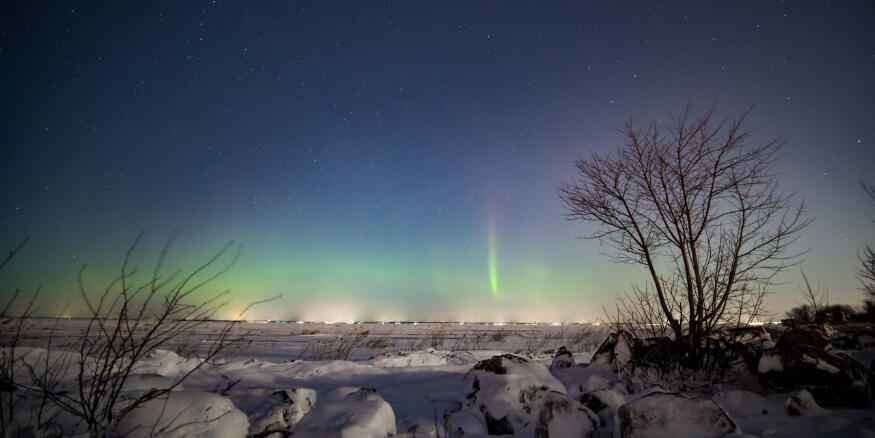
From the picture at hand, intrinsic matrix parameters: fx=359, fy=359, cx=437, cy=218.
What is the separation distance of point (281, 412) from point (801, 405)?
3655 mm

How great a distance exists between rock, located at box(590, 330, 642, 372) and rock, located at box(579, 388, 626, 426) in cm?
155

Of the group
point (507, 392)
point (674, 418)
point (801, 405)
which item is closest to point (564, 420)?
point (674, 418)

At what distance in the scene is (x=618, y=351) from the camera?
4227mm

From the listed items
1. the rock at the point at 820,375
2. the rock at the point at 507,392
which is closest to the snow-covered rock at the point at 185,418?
the rock at the point at 507,392

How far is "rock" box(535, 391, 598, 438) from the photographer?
7.18ft

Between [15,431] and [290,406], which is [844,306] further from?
[15,431]

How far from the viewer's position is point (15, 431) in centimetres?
204

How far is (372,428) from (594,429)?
53.6 inches

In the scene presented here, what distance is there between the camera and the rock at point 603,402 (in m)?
2.58

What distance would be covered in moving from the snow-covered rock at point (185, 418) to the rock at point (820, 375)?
4391 millimetres

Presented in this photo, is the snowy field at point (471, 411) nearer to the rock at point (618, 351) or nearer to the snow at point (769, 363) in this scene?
the rock at point (618, 351)

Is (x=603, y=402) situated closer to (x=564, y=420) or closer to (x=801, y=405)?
(x=564, y=420)

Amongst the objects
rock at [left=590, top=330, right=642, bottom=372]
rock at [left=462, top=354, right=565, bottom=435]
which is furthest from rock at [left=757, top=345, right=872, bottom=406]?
rock at [left=462, top=354, right=565, bottom=435]

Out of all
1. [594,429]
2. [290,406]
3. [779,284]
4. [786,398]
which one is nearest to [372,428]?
[290,406]
